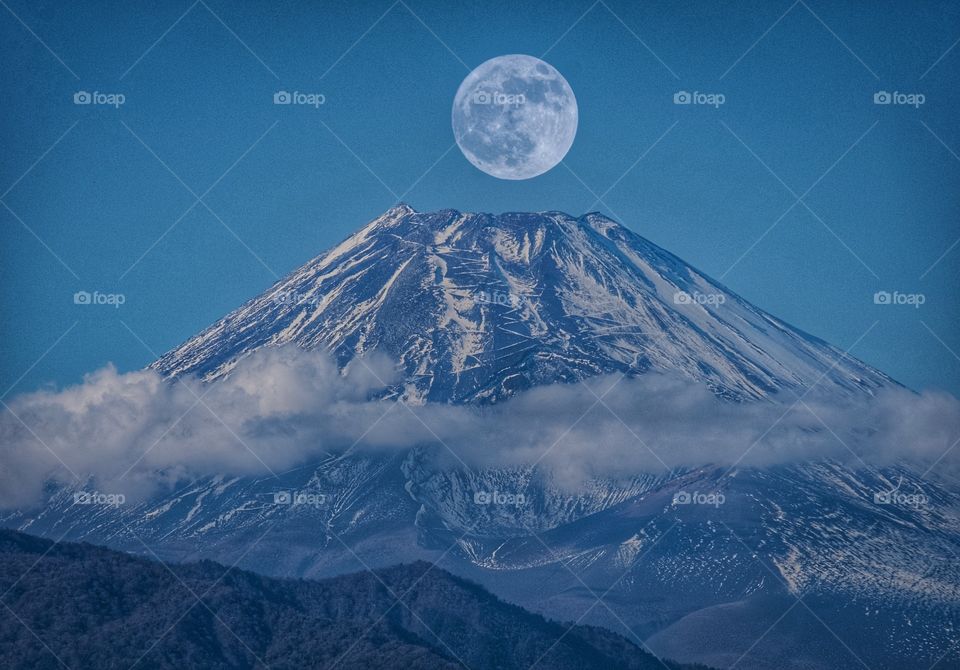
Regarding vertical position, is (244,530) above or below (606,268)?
below

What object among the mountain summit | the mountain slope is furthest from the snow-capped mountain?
the mountain slope

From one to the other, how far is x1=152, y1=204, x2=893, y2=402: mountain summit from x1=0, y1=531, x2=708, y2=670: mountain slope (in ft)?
192

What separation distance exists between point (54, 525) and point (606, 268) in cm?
5986

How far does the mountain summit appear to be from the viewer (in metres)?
128

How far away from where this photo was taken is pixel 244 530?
110188mm

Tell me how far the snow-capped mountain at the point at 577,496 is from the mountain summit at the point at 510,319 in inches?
10.4

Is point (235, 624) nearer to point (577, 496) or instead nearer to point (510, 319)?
point (577, 496)

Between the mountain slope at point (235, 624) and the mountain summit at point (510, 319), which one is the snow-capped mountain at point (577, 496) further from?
the mountain slope at point (235, 624)

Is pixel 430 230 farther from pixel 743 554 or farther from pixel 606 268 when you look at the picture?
pixel 743 554

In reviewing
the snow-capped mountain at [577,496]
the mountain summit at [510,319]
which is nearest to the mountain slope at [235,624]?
the snow-capped mountain at [577,496]

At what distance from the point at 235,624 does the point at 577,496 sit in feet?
235

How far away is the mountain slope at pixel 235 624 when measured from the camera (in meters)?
49.4

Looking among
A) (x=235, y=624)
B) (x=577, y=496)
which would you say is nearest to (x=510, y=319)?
(x=577, y=496)

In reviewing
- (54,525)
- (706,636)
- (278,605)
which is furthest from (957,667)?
(54,525)
